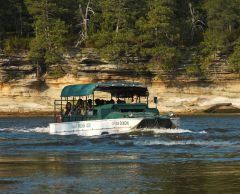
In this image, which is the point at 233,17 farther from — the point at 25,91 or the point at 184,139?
the point at 184,139

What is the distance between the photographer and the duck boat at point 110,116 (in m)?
33.2

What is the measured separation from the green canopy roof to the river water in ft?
25.2

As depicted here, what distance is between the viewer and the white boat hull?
3306 cm

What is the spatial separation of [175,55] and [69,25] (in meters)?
12.0

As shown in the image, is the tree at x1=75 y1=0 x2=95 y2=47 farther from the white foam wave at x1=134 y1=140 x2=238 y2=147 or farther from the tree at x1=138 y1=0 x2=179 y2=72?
the white foam wave at x1=134 y1=140 x2=238 y2=147

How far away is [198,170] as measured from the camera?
16875mm

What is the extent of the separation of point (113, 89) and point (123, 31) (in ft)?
133

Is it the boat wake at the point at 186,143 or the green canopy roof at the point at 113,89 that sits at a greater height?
the green canopy roof at the point at 113,89

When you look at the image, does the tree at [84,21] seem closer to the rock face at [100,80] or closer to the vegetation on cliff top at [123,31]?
the vegetation on cliff top at [123,31]

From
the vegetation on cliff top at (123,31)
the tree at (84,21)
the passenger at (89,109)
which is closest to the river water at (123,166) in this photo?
the passenger at (89,109)

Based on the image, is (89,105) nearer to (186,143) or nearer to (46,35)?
(186,143)

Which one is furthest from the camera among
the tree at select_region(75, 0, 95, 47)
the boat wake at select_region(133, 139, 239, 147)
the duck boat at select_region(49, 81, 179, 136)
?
the tree at select_region(75, 0, 95, 47)

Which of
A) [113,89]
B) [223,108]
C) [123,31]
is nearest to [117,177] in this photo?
[113,89]

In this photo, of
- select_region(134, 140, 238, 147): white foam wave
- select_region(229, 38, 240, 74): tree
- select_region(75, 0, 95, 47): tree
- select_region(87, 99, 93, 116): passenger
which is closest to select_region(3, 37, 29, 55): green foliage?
select_region(75, 0, 95, 47): tree
